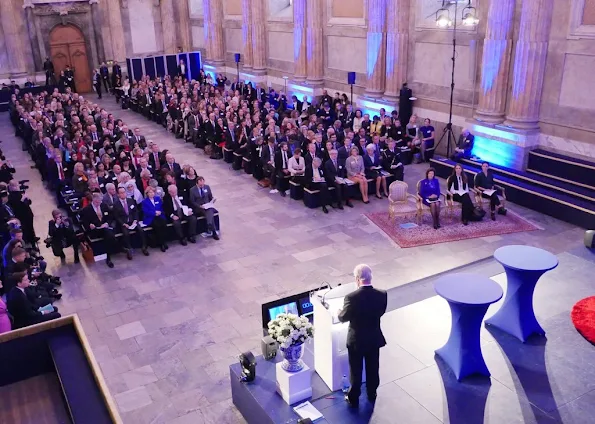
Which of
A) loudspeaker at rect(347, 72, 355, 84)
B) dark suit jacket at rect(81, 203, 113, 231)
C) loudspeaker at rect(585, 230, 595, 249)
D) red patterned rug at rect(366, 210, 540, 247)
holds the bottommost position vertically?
red patterned rug at rect(366, 210, 540, 247)

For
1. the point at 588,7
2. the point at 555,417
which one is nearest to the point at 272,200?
the point at 588,7

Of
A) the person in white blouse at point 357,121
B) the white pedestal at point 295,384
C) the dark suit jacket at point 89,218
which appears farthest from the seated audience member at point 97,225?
the person in white blouse at point 357,121

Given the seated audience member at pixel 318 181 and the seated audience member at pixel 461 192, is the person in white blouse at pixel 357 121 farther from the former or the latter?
the seated audience member at pixel 461 192

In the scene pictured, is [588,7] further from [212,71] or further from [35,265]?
[212,71]

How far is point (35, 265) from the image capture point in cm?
866

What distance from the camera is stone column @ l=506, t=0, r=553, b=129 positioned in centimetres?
1192

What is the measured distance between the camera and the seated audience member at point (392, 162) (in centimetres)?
1265

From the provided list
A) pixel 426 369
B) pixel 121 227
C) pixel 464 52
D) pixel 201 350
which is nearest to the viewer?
pixel 426 369

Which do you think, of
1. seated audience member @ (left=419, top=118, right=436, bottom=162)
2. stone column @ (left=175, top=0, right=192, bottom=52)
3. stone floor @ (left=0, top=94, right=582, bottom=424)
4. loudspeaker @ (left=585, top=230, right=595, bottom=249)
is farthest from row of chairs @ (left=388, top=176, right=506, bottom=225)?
stone column @ (left=175, top=0, right=192, bottom=52)

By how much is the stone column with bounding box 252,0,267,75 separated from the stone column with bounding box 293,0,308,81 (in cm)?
293

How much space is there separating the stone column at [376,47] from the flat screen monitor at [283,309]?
1166 cm

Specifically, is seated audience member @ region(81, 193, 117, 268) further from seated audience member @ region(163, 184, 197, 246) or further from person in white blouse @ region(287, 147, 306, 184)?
person in white blouse @ region(287, 147, 306, 184)

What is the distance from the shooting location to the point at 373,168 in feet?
40.3

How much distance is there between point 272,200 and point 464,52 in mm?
6182
